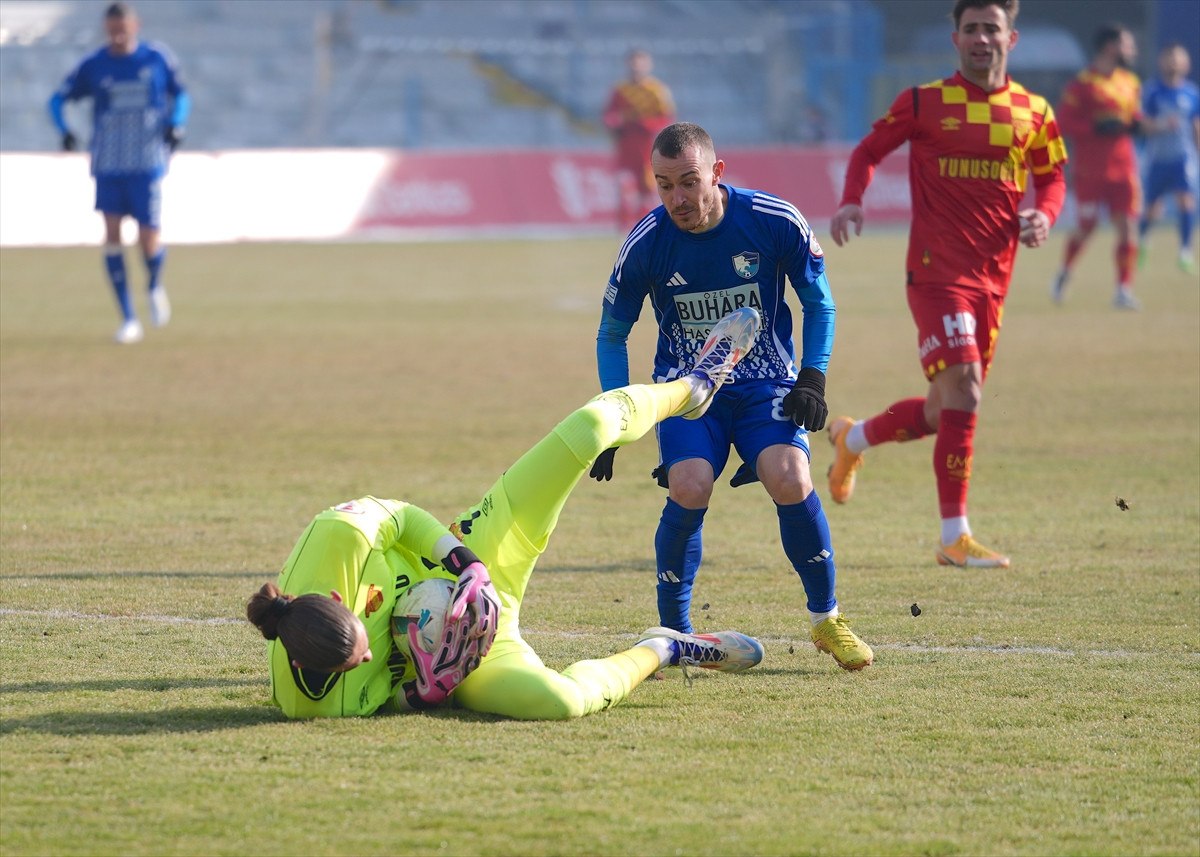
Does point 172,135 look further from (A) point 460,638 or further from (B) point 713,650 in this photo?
(A) point 460,638

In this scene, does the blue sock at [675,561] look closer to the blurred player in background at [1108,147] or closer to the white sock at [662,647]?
the white sock at [662,647]

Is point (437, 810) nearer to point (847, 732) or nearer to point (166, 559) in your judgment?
point (847, 732)

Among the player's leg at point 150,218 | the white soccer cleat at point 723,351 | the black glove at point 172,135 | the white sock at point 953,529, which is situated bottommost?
the white sock at point 953,529

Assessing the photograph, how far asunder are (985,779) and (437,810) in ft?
4.68

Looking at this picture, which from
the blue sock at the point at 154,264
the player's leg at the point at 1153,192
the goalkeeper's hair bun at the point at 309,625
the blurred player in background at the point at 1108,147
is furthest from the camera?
the player's leg at the point at 1153,192

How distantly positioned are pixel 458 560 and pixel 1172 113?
17.9 metres

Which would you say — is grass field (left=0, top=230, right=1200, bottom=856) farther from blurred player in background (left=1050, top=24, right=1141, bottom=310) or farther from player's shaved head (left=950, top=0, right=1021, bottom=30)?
blurred player in background (left=1050, top=24, right=1141, bottom=310)

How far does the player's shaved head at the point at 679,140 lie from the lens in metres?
5.39

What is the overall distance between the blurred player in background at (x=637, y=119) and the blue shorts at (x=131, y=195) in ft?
35.0

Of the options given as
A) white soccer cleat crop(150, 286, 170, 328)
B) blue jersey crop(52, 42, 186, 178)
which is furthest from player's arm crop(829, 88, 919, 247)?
white soccer cleat crop(150, 286, 170, 328)

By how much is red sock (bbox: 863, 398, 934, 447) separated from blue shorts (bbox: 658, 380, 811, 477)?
94.3 inches

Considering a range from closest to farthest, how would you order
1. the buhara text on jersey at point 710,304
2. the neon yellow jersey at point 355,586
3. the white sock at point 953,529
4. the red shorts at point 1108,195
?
1. the neon yellow jersey at point 355,586
2. the buhara text on jersey at point 710,304
3. the white sock at point 953,529
4. the red shorts at point 1108,195

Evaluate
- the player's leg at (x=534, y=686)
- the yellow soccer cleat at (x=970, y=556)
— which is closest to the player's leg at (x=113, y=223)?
the yellow soccer cleat at (x=970, y=556)

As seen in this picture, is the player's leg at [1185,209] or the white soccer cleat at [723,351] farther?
the player's leg at [1185,209]
